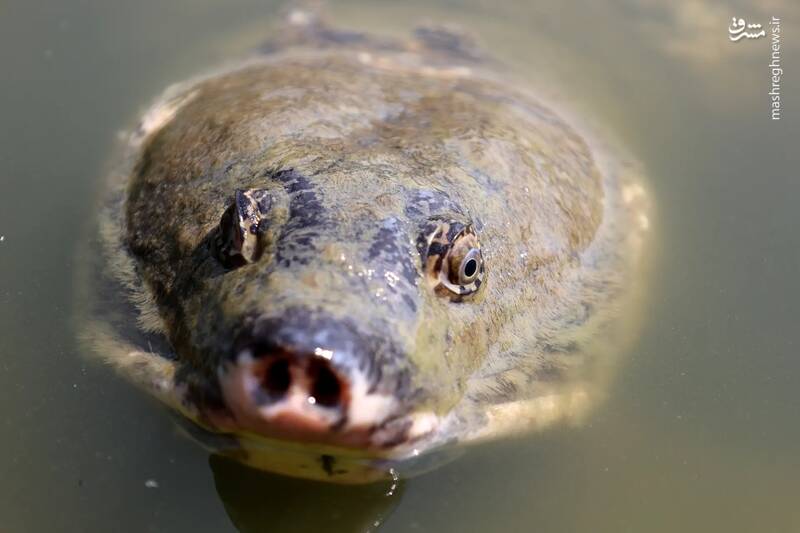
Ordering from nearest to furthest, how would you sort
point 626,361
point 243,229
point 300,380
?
point 300,380 → point 243,229 → point 626,361

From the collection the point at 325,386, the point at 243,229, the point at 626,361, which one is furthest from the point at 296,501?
the point at 626,361

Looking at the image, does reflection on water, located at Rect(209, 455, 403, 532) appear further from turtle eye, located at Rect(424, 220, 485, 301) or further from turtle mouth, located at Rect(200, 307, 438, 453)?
turtle eye, located at Rect(424, 220, 485, 301)

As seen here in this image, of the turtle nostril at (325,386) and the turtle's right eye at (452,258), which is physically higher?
the turtle's right eye at (452,258)

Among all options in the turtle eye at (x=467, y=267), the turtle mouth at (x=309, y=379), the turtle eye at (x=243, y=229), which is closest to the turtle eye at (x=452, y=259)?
the turtle eye at (x=467, y=267)

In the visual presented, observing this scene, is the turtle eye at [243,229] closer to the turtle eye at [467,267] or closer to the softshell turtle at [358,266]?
the softshell turtle at [358,266]

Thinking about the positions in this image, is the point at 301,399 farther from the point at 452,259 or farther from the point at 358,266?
the point at 452,259
